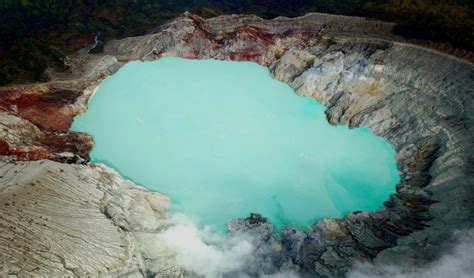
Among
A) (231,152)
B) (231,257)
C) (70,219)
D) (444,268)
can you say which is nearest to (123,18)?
(231,152)

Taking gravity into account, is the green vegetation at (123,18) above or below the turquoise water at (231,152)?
above

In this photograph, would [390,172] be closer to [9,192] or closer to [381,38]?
[381,38]


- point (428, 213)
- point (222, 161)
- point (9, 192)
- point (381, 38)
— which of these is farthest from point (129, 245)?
point (381, 38)

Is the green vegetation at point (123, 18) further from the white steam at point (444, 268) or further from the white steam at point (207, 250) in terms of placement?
the white steam at point (207, 250)

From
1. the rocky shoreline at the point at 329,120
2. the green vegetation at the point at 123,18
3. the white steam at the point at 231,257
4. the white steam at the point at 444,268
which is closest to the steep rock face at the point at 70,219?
the rocky shoreline at the point at 329,120

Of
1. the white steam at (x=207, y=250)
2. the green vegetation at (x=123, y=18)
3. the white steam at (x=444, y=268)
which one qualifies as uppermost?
the green vegetation at (x=123, y=18)

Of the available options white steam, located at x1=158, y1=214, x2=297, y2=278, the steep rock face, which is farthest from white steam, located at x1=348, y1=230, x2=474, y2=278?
the steep rock face
